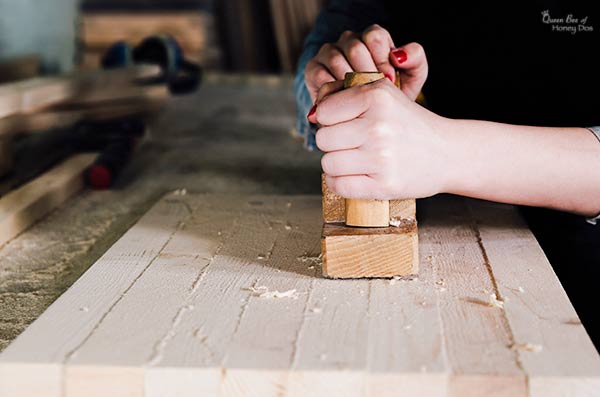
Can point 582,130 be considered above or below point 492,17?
below

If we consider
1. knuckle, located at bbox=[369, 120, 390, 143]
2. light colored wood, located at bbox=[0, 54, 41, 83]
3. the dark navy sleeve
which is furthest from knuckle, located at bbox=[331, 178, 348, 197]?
light colored wood, located at bbox=[0, 54, 41, 83]

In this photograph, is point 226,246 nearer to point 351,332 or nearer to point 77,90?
point 351,332

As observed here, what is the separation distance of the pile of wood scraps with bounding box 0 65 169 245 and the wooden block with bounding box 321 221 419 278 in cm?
97

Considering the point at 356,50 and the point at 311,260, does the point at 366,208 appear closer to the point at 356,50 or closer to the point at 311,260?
the point at 311,260

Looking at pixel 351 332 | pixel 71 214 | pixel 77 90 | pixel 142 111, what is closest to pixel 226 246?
pixel 351 332

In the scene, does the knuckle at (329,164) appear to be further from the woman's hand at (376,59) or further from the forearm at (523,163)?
the woman's hand at (376,59)

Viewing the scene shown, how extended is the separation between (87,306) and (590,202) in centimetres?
103

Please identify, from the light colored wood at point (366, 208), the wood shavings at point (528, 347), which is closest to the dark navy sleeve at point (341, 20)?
the light colored wood at point (366, 208)

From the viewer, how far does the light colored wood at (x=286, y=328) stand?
109 centimetres

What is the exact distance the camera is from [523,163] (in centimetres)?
146

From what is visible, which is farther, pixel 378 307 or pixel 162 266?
pixel 162 266

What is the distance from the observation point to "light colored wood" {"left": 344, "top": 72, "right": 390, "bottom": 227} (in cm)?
141

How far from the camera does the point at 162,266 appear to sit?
154cm

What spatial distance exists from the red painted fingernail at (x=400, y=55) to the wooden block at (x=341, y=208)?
1.15 feet
